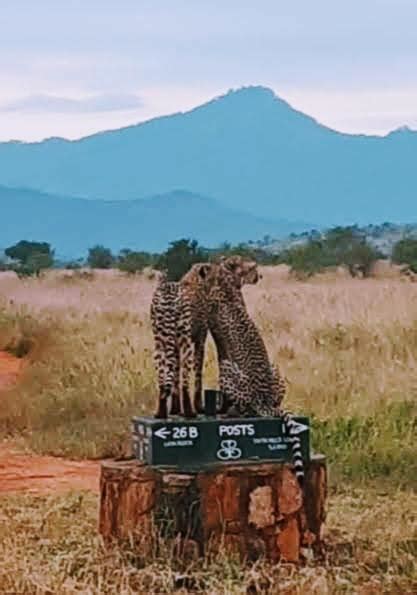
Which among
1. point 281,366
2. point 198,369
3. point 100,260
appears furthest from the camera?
point 100,260

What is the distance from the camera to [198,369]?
6.78m

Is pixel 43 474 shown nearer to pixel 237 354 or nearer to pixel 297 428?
pixel 237 354

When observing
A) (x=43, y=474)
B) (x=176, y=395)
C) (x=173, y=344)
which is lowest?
(x=43, y=474)

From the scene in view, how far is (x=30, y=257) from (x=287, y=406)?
3805 centimetres

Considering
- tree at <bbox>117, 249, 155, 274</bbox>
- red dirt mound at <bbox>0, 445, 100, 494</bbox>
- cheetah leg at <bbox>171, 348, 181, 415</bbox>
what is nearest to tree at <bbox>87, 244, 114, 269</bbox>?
tree at <bbox>117, 249, 155, 274</bbox>

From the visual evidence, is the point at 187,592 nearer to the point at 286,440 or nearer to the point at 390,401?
the point at 286,440

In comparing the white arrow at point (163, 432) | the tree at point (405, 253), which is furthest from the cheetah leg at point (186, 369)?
the tree at point (405, 253)

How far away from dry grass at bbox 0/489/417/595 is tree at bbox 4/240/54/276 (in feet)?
115

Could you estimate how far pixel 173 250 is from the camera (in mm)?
18000

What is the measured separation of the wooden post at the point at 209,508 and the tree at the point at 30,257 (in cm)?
3543

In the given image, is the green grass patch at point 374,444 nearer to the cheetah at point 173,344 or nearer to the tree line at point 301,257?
→ the cheetah at point 173,344

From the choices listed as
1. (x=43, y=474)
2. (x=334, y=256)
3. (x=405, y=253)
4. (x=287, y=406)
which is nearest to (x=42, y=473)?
(x=43, y=474)

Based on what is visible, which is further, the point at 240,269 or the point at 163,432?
the point at 240,269

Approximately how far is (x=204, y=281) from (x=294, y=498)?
114cm
